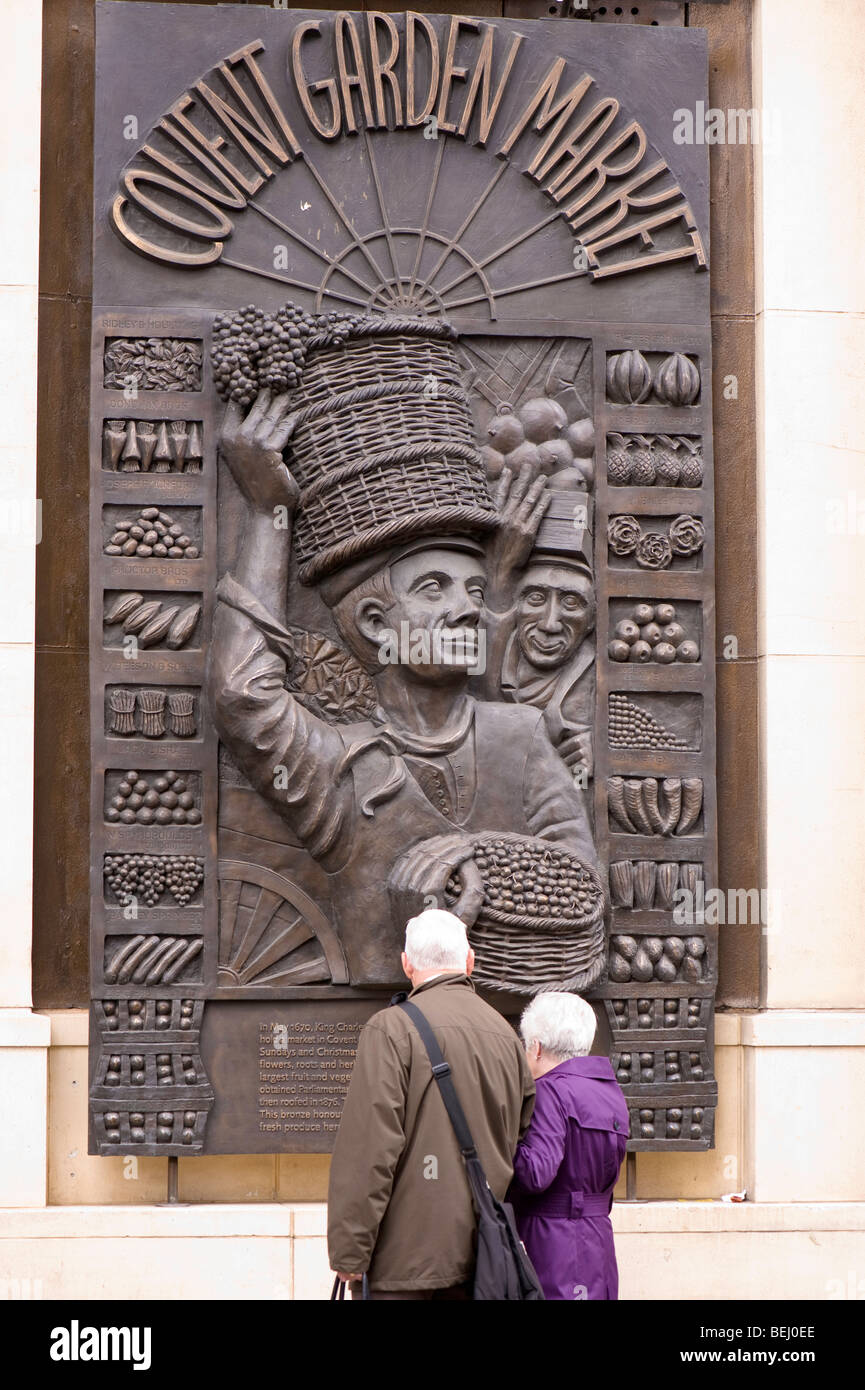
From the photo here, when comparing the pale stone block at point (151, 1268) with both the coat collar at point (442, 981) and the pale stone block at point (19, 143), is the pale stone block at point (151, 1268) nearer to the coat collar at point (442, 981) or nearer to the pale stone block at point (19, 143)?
the coat collar at point (442, 981)

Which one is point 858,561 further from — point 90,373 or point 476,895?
point 90,373

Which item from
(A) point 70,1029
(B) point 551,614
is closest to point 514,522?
(B) point 551,614

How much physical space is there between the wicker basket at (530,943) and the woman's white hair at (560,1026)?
1.45 meters

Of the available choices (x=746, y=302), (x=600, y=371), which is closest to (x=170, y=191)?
(x=600, y=371)

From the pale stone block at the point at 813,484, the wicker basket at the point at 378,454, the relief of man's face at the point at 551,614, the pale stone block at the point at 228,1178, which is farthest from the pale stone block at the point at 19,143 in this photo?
the pale stone block at the point at 228,1178

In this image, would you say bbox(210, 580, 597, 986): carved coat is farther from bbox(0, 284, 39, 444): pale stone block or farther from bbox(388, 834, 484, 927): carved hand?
bbox(0, 284, 39, 444): pale stone block

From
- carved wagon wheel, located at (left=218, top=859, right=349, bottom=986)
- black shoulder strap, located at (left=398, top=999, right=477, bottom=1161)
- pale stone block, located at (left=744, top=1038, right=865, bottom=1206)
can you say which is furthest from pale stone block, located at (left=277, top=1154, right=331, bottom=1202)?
black shoulder strap, located at (left=398, top=999, right=477, bottom=1161)

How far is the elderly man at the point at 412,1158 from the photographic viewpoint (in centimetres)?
470

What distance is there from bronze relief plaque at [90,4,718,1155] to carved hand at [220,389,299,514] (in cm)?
2

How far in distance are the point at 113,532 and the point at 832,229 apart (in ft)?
11.8

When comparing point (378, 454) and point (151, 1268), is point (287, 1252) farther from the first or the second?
point (378, 454)

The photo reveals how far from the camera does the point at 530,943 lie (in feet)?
22.1

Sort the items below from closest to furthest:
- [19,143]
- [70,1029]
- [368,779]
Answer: [368,779] < [70,1029] < [19,143]

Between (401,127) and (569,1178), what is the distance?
15.2ft
